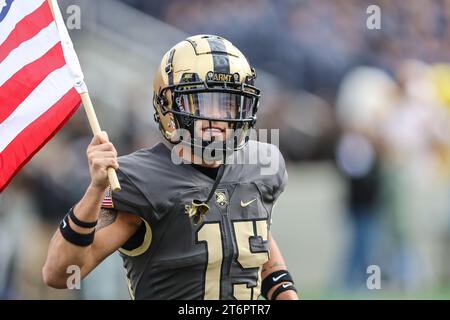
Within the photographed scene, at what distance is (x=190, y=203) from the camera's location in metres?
3.93

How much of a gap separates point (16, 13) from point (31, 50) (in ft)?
0.51

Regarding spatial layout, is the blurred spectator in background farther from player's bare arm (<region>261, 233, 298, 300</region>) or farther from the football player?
the football player

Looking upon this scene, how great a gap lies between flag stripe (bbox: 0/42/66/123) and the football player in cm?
40

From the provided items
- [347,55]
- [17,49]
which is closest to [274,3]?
[347,55]

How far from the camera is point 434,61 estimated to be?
11.3m

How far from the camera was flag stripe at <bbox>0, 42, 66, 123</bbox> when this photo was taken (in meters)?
4.12

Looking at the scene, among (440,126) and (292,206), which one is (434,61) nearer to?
(440,126)

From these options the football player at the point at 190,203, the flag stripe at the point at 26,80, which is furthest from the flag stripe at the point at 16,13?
the football player at the point at 190,203

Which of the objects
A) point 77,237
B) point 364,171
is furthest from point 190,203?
point 364,171

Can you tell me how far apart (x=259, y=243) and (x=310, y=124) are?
287 inches

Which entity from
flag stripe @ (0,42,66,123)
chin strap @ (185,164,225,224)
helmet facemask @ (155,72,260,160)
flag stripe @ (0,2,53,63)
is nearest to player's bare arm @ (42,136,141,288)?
chin strap @ (185,164,225,224)

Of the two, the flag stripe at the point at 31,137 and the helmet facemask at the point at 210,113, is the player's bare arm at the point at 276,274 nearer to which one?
the helmet facemask at the point at 210,113

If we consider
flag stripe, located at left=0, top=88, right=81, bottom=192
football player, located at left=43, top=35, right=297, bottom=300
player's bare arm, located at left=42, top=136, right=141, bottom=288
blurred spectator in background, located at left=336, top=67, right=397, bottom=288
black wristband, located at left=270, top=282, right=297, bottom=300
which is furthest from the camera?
blurred spectator in background, located at left=336, top=67, right=397, bottom=288

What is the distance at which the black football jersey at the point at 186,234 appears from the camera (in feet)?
12.8
